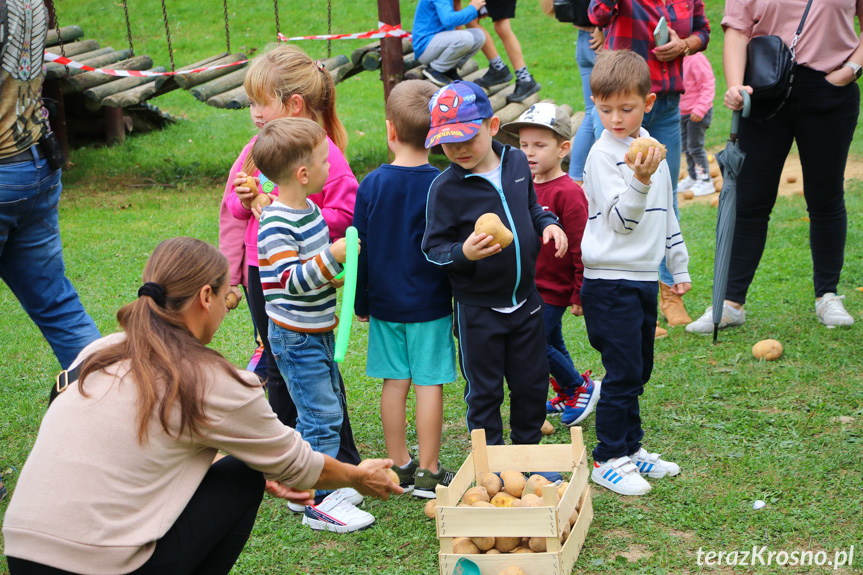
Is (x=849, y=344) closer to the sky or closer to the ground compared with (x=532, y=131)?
closer to the ground

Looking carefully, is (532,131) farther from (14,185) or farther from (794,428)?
(14,185)

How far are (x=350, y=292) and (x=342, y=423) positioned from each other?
73cm

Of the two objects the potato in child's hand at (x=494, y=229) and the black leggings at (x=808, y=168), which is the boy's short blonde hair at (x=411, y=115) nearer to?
the potato in child's hand at (x=494, y=229)

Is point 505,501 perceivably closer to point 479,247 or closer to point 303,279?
point 479,247

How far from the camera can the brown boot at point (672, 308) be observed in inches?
210

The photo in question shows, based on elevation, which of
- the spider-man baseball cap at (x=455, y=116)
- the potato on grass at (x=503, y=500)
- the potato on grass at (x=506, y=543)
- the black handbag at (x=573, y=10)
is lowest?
the potato on grass at (x=506, y=543)

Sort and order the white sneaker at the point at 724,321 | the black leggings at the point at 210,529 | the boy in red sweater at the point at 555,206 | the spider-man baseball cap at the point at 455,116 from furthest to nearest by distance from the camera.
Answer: the white sneaker at the point at 724,321 → the boy in red sweater at the point at 555,206 → the spider-man baseball cap at the point at 455,116 → the black leggings at the point at 210,529

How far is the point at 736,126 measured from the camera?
4797mm

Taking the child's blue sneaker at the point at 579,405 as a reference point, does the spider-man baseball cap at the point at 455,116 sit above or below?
above

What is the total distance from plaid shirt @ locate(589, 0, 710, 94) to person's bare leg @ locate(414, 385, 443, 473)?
2.52 m

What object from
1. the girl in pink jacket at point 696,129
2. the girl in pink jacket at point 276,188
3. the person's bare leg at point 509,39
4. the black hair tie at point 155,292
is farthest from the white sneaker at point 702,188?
the black hair tie at point 155,292

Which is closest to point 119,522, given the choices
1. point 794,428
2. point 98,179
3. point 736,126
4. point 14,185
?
point 14,185

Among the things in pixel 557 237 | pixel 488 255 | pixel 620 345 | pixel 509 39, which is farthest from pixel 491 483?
pixel 509 39

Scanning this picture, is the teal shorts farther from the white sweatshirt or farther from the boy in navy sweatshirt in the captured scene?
the white sweatshirt
